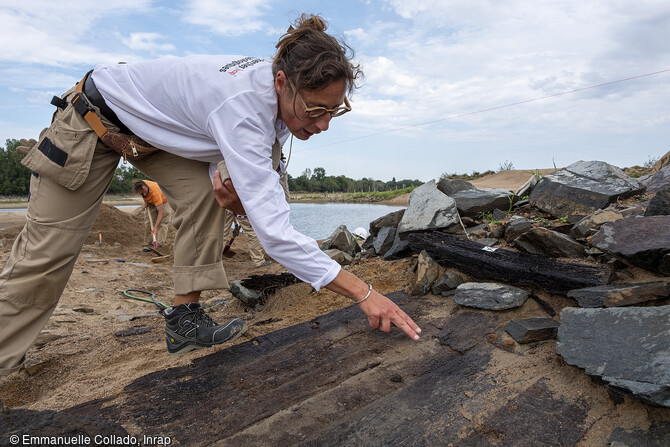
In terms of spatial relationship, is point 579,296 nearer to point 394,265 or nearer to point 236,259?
point 394,265

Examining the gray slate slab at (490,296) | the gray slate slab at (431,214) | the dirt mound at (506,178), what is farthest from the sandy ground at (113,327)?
the dirt mound at (506,178)

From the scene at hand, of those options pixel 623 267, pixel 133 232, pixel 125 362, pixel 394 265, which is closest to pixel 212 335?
pixel 125 362

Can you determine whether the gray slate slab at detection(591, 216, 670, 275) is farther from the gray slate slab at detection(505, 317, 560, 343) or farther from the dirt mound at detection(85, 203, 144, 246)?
the dirt mound at detection(85, 203, 144, 246)

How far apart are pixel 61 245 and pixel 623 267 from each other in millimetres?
3123

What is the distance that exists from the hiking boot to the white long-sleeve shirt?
855 millimetres

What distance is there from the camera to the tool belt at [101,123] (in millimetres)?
1988

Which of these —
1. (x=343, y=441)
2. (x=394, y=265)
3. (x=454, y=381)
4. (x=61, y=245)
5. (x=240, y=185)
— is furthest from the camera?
(x=394, y=265)

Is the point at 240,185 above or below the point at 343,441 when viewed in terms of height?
above

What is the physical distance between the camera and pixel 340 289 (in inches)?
67.2

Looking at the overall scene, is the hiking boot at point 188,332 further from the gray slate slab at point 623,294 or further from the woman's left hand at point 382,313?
the gray slate slab at point 623,294

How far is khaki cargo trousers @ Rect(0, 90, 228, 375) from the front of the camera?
1983 mm

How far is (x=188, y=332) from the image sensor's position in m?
2.23

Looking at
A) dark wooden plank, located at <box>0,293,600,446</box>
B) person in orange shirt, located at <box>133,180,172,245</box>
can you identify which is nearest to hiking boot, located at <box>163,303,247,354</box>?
dark wooden plank, located at <box>0,293,600,446</box>

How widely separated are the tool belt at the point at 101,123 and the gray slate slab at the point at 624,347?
227 centimetres
